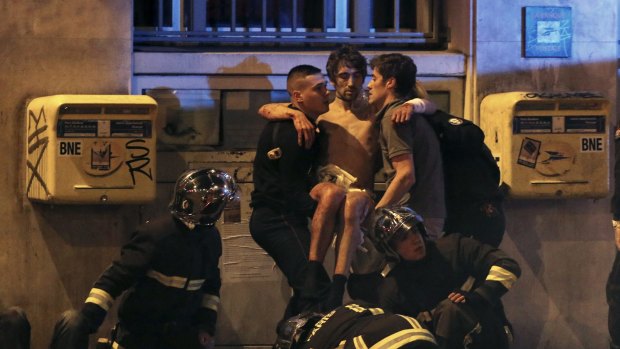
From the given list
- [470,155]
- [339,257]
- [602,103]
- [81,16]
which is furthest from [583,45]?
[81,16]

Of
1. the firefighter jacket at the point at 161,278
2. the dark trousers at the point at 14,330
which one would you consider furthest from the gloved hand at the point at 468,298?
the dark trousers at the point at 14,330

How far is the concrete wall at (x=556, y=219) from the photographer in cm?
1041

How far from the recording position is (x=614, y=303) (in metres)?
10.2

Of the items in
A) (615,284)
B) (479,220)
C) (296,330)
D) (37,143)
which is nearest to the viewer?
(296,330)

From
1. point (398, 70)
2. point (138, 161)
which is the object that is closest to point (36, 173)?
point (138, 161)

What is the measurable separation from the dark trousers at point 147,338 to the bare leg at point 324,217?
47.5 inches

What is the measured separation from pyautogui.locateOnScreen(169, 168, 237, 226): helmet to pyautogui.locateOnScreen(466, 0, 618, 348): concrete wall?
10.3 ft

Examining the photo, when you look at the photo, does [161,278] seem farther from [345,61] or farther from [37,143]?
[37,143]

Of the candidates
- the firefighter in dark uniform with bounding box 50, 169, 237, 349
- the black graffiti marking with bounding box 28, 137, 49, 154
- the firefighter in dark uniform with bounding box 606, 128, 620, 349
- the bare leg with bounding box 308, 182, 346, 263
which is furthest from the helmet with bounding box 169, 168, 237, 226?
the firefighter in dark uniform with bounding box 606, 128, 620, 349

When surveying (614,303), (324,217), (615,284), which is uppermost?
(324,217)

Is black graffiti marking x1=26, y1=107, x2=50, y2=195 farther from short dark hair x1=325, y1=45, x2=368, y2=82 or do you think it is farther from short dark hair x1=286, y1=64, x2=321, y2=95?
short dark hair x1=325, y1=45, x2=368, y2=82

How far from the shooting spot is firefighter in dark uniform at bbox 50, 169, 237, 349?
771 cm

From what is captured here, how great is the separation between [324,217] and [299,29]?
2.46 metres

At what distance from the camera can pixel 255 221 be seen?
8.98 metres
